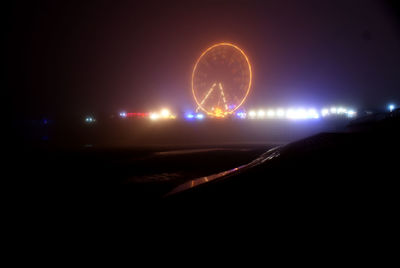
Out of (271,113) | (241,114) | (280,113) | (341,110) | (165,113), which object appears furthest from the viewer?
(165,113)

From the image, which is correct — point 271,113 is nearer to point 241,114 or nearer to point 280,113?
point 280,113

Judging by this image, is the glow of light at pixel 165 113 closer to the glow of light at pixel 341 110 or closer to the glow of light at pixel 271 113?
the glow of light at pixel 271 113

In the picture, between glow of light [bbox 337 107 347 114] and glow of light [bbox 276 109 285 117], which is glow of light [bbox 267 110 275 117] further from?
glow of light [bbox 337 107 347 114]

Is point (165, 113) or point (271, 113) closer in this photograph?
point (271, 113)

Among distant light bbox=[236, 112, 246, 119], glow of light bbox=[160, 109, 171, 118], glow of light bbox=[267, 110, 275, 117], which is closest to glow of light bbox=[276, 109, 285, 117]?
glow of light bbox=[267, 110, 275, 117]

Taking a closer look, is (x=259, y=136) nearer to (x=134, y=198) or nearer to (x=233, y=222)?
(x=134, y=198)

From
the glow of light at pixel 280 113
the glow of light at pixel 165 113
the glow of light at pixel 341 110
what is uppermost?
the glow of light at pixel 165 113

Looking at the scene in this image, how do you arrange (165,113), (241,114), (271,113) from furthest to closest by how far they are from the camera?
(165,113) < (241,114) < (271,113)

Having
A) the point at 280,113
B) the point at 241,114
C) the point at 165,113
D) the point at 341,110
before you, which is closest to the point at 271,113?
the point at 280,113

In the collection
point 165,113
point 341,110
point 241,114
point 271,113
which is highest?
point 165,113

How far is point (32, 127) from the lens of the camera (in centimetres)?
2241

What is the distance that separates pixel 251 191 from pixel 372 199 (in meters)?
0.88

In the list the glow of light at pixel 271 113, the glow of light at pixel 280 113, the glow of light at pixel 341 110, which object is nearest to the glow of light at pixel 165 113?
the glow of light at pixel 271 113

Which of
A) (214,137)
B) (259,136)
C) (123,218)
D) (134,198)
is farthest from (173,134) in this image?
(123,218)
